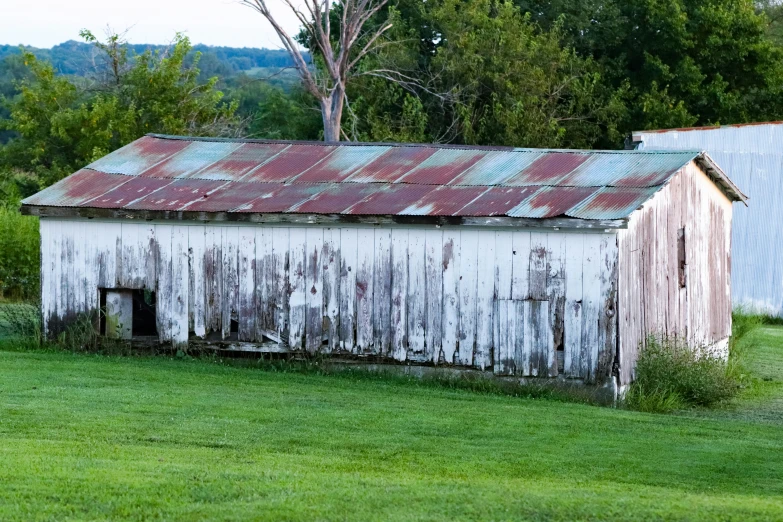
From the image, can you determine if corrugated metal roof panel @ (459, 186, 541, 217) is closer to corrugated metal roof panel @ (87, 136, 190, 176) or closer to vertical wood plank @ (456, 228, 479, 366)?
vertical wood plank @ (456, 228, 479, 366)

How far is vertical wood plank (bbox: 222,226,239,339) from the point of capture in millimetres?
17750

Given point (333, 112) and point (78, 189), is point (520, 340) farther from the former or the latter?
point (333, 112)

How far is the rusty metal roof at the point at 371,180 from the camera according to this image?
16656 mm

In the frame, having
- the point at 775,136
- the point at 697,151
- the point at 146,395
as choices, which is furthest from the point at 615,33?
the point at 146,395

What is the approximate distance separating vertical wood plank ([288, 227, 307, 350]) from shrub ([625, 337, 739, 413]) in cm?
483

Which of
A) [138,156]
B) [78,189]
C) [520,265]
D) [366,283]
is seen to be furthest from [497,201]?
[138,156]

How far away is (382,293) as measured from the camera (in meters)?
17.1

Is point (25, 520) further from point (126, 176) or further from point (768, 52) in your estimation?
point (768, 52)

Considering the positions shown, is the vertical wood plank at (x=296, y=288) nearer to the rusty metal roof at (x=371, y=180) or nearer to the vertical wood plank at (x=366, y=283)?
the rusty metal roof at (x=371, y=180)

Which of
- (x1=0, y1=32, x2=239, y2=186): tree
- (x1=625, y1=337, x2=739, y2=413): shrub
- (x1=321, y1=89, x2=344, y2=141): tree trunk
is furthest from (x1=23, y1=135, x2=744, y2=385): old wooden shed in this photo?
(x1=0, y1=32, x2=239, y2=186): tree

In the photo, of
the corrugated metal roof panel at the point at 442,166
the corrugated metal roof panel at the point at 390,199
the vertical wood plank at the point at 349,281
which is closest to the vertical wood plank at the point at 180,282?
the vertical wood plank at the point at 349,281

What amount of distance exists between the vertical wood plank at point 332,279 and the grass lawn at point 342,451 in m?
0.78

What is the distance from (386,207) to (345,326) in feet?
6.02

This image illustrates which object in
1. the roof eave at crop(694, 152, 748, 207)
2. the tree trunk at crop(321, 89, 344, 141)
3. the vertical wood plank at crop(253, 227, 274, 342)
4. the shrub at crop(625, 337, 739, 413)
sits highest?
the tree trunk at crop(321, 89, 344, 141)
